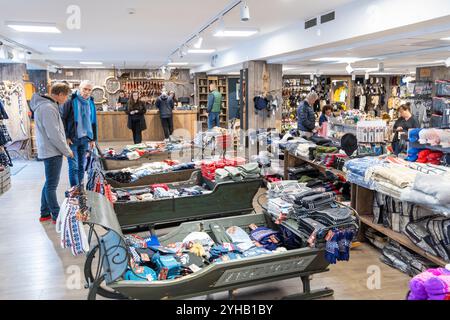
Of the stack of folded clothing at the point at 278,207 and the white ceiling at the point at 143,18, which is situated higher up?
the white ceiling at the point at 143,18

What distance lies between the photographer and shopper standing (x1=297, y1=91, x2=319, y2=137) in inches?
300

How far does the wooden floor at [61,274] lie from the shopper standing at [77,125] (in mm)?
1054

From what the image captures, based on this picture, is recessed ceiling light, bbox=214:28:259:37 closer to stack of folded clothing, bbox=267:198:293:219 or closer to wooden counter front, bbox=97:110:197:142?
stack of folded clothing, bbox=267:198:293:219

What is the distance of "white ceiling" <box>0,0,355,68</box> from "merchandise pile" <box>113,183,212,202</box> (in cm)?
262

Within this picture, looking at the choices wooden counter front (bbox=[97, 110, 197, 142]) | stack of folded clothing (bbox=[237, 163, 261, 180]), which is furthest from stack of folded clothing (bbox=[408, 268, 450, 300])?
wooden counter front (bbox=[97, 110, 197, 142])

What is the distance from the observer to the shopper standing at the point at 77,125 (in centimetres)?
625

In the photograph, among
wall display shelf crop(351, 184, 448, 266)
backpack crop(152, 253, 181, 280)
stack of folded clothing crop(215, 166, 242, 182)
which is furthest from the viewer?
stack of folded clothing crop(215, 166, 242, 182)

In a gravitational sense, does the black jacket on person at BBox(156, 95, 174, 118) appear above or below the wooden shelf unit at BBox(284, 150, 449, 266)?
above

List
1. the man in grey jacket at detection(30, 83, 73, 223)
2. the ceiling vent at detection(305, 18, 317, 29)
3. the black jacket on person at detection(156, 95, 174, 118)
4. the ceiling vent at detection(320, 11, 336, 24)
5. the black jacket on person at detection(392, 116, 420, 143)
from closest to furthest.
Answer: the man in grey jacket at detection(30, 83, 73, 223) < the ceiling vent at detection(320, 11, 336, 24) < the ceiling vent at detection(305, 18, 317, 29) < the black jacket on person at detection(392, 116, 420, 143) < the black jacket on person at detection(156, 95, 174, 118)

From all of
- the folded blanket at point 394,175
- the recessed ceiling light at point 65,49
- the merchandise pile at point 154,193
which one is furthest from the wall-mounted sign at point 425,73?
the recessed ceiling light at point 65,49

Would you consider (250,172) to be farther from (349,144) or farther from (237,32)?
(237,32)

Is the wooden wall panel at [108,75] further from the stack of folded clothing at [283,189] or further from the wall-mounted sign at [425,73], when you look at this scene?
the stack of folded clothing at [283,189]

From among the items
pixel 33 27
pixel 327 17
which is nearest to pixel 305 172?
pixel 327 17
